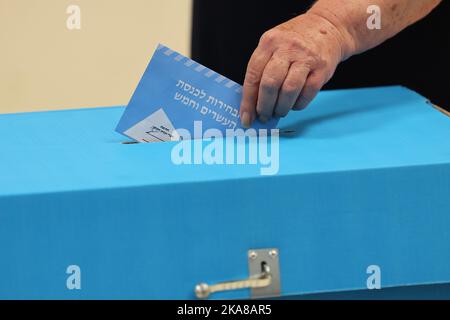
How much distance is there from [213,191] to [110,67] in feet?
4.57

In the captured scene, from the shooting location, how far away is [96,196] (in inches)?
37.1

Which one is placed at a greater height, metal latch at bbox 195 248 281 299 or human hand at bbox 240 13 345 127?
human hand at bbox 240 13 345 127

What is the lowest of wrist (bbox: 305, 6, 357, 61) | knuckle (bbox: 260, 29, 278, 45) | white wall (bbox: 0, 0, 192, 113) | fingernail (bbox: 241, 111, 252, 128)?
fingernail (bbox: 241, 111, 252, 128)

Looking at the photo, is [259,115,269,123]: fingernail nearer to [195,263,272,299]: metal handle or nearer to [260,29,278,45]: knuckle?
[260,29,278,45]: knuckle

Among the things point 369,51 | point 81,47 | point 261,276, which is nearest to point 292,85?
point 261,276

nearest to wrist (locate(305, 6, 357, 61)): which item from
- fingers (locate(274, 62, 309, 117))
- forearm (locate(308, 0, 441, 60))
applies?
forearm (locate(308, 0, 441, 60))

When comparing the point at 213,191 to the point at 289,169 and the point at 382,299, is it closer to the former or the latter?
the point at 289,169

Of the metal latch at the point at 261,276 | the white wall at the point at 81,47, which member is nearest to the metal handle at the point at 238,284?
the metal latch at the point at 261,276

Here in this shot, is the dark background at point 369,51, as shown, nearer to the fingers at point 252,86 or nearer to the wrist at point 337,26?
the wrist at point 337,26

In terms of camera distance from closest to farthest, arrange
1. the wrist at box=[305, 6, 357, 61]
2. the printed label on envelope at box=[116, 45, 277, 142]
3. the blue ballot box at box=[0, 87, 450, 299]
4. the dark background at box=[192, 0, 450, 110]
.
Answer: the blue ballot box at box=[0, 87, 450, 299], the printed label on envelope at box=[116, 45, 277, 142], the wrist at box=[305, 6, 357, 61], the dark background at box=[192, 0, 450, 110]

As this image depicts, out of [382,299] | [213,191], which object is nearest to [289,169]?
[213,191]

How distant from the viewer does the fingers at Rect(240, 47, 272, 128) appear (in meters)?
1.14

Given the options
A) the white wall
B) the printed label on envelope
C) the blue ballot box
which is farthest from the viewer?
the white wall

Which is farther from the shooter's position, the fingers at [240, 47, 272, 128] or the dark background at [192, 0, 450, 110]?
the dark background at [192, 0, 450, 110]
